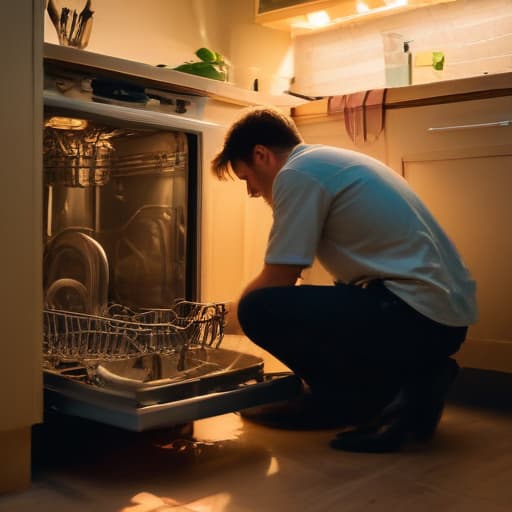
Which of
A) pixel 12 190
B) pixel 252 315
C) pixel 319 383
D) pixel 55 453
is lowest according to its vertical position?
pixel 55 453

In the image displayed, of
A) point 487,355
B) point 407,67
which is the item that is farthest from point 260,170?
point 407,67

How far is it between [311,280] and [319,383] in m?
0.70

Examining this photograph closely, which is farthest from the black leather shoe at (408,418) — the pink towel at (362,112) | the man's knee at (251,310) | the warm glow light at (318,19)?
the warm glow light at (318,19)

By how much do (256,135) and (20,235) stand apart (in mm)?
642

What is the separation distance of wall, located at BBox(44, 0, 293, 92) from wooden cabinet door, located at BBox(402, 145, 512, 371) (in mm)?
984

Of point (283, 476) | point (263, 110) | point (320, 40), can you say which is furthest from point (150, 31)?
point (283, 476)

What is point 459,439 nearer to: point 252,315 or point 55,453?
point 252,315

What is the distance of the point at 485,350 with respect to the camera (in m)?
1.94

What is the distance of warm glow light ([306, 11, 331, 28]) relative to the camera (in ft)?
9.14

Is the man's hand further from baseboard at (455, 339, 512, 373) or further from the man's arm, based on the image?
baseboard at (455, 339, 512, 373)

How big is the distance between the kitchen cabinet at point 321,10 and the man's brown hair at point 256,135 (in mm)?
1012

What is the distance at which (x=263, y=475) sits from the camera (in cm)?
140

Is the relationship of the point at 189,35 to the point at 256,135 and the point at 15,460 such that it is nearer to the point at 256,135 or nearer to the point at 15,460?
the point at 256,135

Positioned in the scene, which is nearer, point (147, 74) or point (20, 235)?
point (20, 235)
